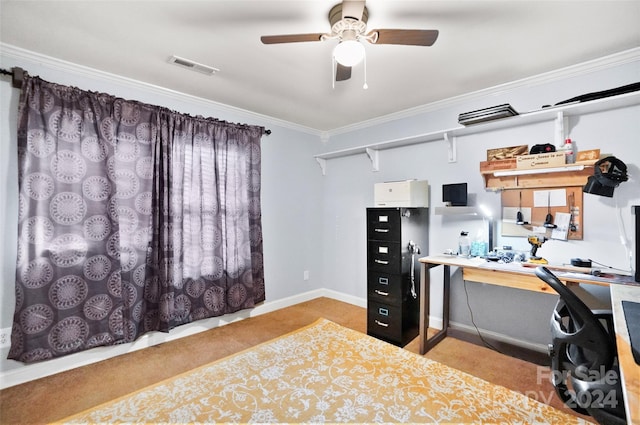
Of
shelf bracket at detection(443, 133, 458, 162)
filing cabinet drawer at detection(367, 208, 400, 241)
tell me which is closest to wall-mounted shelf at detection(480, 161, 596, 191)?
shelf bracket at detection(443, 133, 458, 162)

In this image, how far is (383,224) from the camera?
2.80 metres

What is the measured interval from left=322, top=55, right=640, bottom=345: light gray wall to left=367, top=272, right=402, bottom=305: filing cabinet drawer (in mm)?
657

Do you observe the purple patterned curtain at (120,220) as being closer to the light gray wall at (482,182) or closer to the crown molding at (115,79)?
the crown molding at (115,79)

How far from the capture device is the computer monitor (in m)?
2.69

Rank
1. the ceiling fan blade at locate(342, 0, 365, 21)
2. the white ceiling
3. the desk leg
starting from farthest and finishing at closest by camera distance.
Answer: the desk leg
the white ceiling
the ceiling fan blade at locate(342, 0, 365, 21)

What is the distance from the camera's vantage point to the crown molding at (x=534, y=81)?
2080 mm

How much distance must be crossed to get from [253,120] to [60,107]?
5.56 feet

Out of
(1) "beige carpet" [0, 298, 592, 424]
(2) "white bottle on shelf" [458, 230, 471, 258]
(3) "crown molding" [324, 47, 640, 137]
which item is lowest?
(1) "beige carpet" [0, 298, 592, 424]

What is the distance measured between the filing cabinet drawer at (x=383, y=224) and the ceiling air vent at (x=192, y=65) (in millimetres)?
1851

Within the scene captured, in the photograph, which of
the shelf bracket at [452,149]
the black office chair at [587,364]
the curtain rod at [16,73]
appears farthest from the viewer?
the shelf bracket at [452,149]

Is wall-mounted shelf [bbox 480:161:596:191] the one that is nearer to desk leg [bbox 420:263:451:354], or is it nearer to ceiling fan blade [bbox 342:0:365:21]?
desk leg [bbox 420:263:451:354]

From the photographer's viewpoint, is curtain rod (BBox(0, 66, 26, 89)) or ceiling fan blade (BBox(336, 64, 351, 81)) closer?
ceiling fan blade (BBox(336, 64, 351, 81))

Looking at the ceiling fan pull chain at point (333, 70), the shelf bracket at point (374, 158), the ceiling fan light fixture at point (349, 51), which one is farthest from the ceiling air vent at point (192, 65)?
the shelf bracket at point (374, 158)

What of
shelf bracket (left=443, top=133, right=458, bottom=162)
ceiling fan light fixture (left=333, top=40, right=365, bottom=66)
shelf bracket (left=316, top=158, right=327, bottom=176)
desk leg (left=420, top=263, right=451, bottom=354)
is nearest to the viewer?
ceiling fan light fixture (left=333, top=40, right=365, bottom=66)
